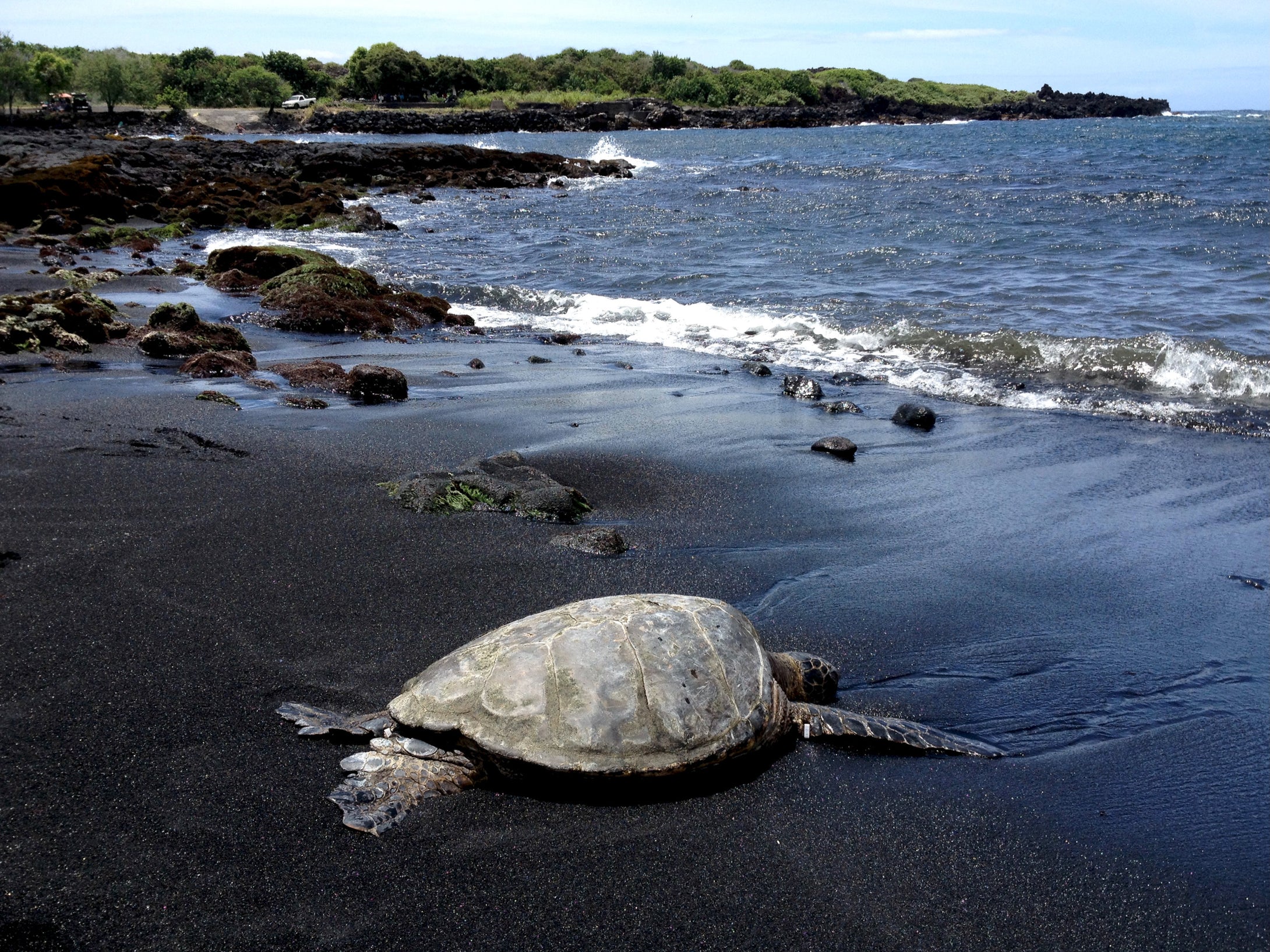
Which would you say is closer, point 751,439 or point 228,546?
point 228,546

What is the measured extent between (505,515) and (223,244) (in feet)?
57.4

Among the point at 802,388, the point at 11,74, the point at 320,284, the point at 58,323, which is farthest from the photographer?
the point at 11,74

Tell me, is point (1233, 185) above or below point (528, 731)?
above

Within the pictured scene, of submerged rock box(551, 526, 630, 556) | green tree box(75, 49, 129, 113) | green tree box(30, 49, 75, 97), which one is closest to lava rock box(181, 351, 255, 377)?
submerged rock box(551, 526, 630, 556)

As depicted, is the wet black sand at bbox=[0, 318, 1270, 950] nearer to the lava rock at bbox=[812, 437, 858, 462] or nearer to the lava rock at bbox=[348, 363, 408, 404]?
the lava rock at bbox=[812, 437, 858, 462]

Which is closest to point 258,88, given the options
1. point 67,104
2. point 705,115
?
point 67,104

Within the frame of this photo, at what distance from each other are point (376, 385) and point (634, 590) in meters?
4.61

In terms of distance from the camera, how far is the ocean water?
35.7 feet

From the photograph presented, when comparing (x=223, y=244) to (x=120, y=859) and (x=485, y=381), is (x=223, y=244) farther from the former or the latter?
(x=120, y=859)

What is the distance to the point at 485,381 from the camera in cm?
975

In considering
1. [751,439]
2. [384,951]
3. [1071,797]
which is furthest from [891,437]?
[384,951]

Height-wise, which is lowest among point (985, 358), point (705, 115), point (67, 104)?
point (985, 358)

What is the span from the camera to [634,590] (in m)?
5.12

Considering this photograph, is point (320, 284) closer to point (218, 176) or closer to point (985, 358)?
point (985, 358)
